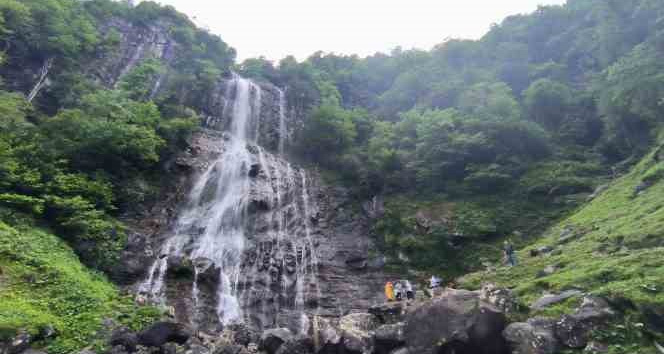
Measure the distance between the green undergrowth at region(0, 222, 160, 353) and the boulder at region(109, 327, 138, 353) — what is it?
304 millimetres

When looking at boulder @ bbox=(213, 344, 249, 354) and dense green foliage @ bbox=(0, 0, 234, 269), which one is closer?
boulder @ bbox=(213, 344, 249, 354)

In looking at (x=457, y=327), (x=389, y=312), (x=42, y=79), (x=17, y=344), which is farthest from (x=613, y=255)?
(x=42, y=79)

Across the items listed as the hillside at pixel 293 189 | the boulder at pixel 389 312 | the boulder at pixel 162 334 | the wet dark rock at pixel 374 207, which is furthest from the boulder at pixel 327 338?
the wet dark rock at pixel 374 207

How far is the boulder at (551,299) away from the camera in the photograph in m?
8.58

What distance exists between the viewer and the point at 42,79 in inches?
950

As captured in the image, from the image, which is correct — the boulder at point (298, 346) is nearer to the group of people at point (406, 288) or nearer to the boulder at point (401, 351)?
the boulder at point (401, 351)

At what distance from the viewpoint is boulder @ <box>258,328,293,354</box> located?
10.6m

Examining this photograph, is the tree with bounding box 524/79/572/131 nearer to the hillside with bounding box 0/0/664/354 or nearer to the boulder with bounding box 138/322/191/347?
the hillside with bounding box 0/0/664/354

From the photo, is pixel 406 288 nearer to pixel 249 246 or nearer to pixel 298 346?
pixel 298 346

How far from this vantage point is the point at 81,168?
59.9ft

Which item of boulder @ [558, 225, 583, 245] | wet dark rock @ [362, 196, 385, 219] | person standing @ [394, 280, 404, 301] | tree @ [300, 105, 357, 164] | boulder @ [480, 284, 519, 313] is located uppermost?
tree @ [300, 105, 357, 164]

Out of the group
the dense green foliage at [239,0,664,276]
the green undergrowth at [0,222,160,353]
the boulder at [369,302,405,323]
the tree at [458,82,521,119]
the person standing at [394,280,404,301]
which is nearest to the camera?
the green undergrowth at [0,222,160,353]

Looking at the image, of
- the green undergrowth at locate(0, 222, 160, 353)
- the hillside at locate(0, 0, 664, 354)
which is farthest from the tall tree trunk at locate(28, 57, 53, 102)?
the green undergrowth at locate(0, 222, 160, 353)

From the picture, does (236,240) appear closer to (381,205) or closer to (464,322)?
(381,205)
